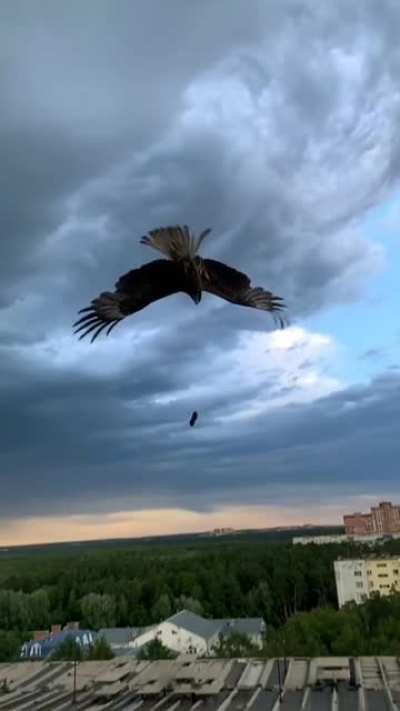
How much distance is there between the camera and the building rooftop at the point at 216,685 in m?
13.2

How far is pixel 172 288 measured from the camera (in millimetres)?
4906

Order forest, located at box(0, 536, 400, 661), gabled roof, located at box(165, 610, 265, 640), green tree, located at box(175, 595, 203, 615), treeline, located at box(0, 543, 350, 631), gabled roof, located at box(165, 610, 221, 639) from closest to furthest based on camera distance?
1. gabled roof, located at box(165, 610, 221, 639)
2. gabled roof, located at box(165, 610, 265, 640)
3. forest, located at box(0, 536, 400, 661)
4. treeline, located at box(0, 543, 350, 631)
5. green tree, located at box(175, 595, 203, 615)

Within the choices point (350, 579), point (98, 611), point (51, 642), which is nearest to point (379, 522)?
point (350, 579)

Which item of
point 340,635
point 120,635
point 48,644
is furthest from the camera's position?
point 120,635

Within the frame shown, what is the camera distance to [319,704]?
12992 millimetres

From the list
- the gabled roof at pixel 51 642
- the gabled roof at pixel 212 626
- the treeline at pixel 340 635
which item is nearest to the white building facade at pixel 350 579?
the gabled roof at pixel 212 626

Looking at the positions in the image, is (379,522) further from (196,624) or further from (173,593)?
(196,624)

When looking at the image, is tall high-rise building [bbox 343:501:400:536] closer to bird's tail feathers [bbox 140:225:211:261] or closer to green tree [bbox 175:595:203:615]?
green tree [bbox 175:595:203:615]

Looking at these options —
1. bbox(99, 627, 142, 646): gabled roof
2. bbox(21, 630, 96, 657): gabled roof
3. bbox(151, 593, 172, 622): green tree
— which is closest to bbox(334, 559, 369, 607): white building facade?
bbox(151, 593, 172, 622): green tree

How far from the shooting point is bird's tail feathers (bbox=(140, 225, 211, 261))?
4230 mm

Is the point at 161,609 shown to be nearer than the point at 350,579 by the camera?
Yes

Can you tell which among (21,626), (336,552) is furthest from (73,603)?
(336,552)

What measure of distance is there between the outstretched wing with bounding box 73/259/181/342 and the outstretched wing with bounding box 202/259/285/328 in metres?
0.28

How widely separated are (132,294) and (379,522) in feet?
538
